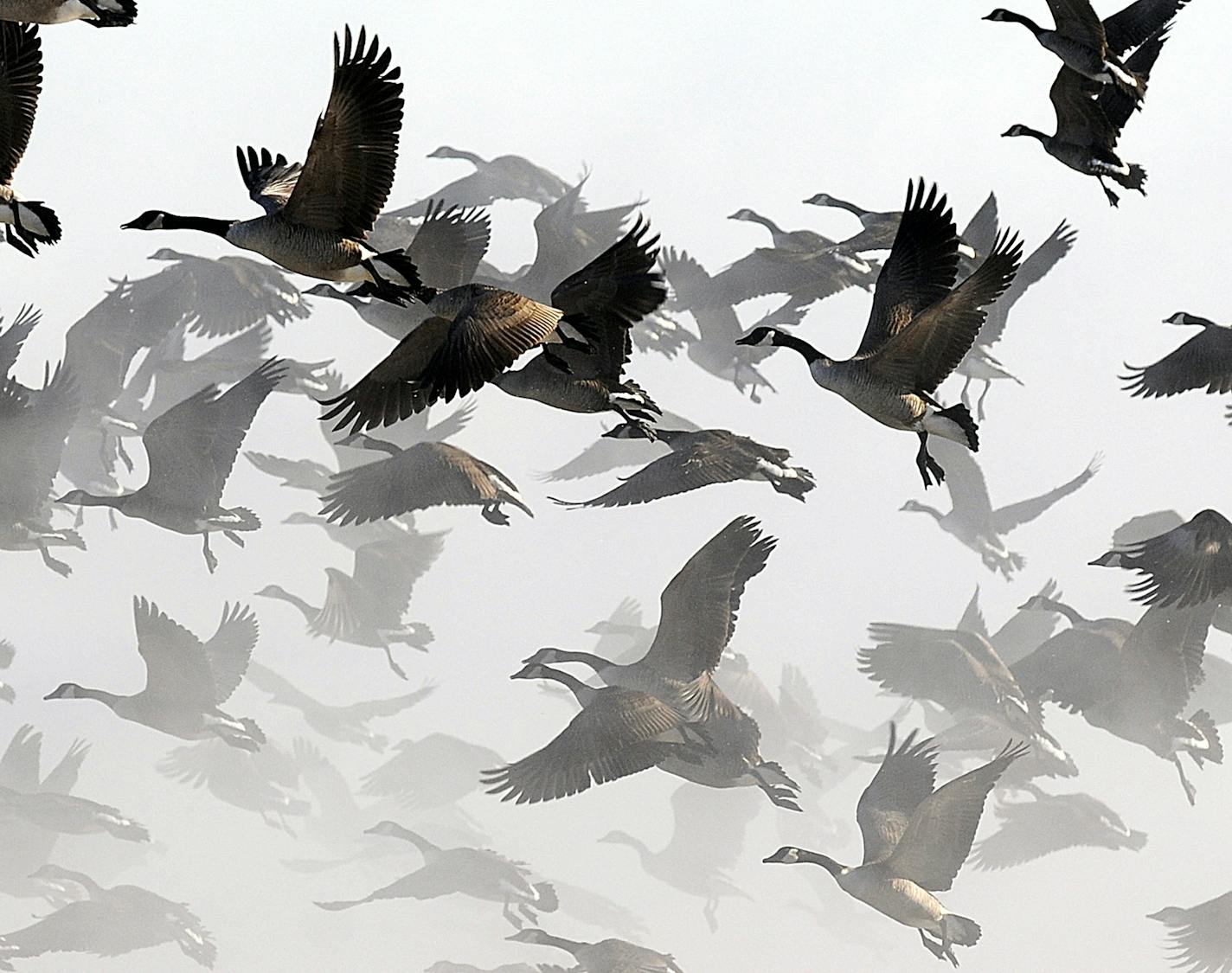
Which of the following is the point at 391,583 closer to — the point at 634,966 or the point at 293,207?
the point at 634,966

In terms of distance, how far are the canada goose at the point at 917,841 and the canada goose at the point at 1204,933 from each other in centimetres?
538

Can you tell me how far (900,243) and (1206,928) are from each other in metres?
11.7

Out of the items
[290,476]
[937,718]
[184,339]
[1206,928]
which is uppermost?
[184,339]

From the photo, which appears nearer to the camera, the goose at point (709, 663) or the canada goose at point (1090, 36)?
the canada goose at point (1090, 36)

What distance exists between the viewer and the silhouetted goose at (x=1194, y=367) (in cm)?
1369

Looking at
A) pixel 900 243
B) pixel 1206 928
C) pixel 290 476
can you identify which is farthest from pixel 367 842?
pixel 900 243

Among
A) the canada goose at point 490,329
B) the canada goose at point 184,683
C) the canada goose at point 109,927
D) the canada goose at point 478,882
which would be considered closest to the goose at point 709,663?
the canada goose at point 490,329

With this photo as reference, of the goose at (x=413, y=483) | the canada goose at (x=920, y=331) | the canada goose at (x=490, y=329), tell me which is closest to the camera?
the canada goose at (x=490, y=329)

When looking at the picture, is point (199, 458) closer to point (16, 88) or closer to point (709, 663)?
point (709, 663)

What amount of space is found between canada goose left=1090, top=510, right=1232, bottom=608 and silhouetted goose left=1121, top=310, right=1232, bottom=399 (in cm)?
126

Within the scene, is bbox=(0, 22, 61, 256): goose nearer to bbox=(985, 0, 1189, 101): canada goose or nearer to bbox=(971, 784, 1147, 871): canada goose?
bbox=(985, 0, 1189, 101): canada goose

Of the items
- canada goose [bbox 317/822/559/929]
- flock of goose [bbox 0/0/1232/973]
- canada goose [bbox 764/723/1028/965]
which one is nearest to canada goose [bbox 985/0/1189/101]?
flock of goose [bbox 0/0/1232/973]

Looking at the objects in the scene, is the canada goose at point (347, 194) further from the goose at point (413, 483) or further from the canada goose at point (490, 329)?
the goose at point (413, 483)

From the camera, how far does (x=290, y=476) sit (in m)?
22.0
